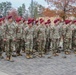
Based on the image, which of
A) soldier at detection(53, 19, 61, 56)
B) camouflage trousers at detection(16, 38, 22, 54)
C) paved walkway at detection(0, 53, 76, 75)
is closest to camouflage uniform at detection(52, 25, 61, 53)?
soldier at detection(53, 19, 61, 56)

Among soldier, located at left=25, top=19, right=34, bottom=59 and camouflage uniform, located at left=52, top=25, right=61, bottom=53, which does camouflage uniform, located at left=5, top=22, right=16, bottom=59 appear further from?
camouflage uniform, located at left=52, top=25, right=61, bottom=53

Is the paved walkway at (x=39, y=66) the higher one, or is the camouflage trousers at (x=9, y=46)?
the camouflage trousers at (x=9, y=46)

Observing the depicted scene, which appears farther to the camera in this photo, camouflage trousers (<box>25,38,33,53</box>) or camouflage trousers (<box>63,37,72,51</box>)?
camouflage trousers (<box>63,37,72,51</box>)

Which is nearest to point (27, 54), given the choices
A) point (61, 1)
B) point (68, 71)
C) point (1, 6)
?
point (68, 71)

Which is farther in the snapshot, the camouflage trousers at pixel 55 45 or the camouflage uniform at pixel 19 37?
the camouflage trousers at pixel 55 45

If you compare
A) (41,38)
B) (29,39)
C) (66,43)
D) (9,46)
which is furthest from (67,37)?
(9,46)

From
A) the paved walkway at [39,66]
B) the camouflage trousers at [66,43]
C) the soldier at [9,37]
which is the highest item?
the soldier at [9,37]

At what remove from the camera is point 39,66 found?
12.8 meters

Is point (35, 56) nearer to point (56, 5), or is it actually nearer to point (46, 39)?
point (46, 39)

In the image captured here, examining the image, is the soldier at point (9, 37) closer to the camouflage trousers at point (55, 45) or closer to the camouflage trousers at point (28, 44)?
the camouflage trousers at point (28, 44)

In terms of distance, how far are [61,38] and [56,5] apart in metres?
15.8

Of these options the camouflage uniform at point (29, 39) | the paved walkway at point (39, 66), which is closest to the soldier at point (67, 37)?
the paved walkway at point (39, 66)

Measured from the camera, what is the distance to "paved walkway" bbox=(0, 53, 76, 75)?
37.5ft

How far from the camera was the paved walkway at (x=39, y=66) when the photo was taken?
11.4 m
